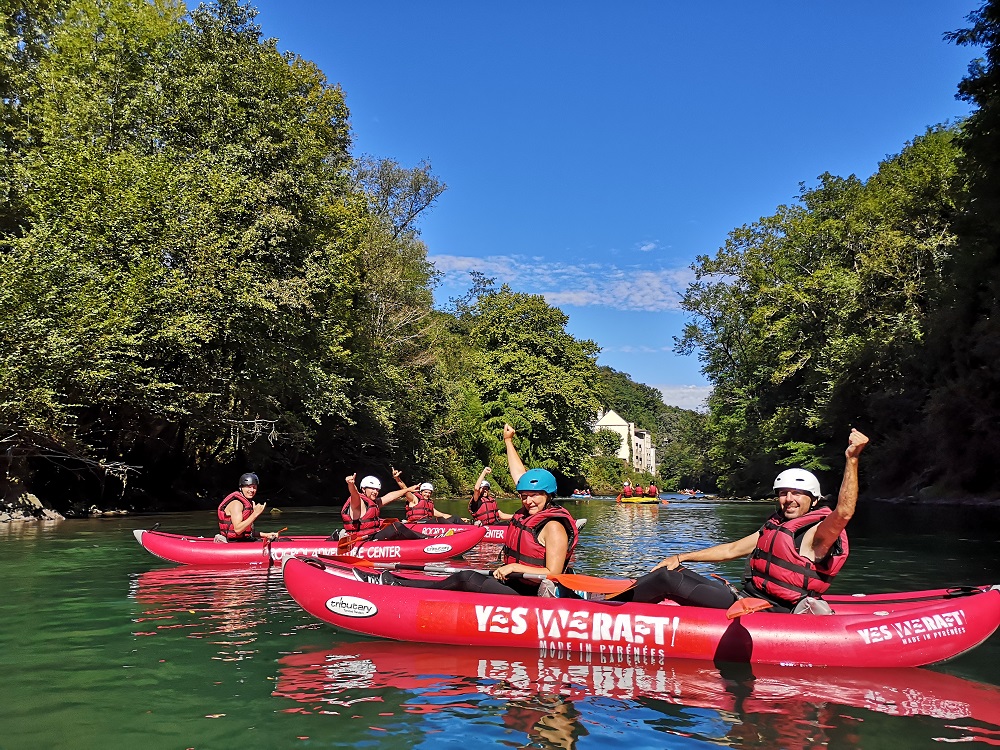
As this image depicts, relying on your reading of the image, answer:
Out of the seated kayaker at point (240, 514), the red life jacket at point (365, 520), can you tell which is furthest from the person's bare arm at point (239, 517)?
the red life jacket at point (365, 520)

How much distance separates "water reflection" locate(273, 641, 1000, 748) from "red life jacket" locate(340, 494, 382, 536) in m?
6.03

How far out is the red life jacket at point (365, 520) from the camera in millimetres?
13492

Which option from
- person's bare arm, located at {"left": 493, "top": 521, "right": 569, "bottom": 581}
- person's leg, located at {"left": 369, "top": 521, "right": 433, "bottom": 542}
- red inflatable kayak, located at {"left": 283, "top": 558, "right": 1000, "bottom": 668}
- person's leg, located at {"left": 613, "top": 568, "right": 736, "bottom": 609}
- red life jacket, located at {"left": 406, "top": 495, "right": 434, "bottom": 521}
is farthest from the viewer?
red life jacket, located at {"left": 406, "top": 495, "right": 434, "bottom": 521}

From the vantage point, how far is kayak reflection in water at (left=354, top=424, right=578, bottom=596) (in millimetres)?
7602

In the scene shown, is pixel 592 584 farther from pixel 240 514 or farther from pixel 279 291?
pixel 279 291

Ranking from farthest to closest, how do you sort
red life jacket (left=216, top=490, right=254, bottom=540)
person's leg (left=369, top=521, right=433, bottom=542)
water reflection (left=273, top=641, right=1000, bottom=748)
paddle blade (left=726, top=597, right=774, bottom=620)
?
person's leg (left=369, top=521, right=433, bottom=542), red life jacket (left=216, top=490, right=254, bottom=540), paddle blade (left=726, top=597, right=774, bottom=620), water reflection (left=273, top=641, right=1000, bottom=748)

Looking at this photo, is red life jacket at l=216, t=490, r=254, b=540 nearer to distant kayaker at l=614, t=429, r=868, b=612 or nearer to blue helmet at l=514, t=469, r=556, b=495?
blue helmet at l=514, t=469, r=556, b=495

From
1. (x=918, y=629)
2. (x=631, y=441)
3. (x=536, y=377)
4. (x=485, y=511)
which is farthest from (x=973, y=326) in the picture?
(x=631, y=441)

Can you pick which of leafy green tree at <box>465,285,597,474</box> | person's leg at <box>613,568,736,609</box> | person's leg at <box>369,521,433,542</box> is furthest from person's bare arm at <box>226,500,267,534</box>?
leafy green tree at <box>465,285,597,474</box>

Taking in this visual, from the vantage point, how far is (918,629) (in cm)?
690

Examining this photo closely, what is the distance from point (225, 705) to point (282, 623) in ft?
9.72

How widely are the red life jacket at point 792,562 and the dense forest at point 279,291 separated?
55.5 feet

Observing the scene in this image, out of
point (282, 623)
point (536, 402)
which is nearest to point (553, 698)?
point (282, 623)

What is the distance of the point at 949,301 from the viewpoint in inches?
1072
